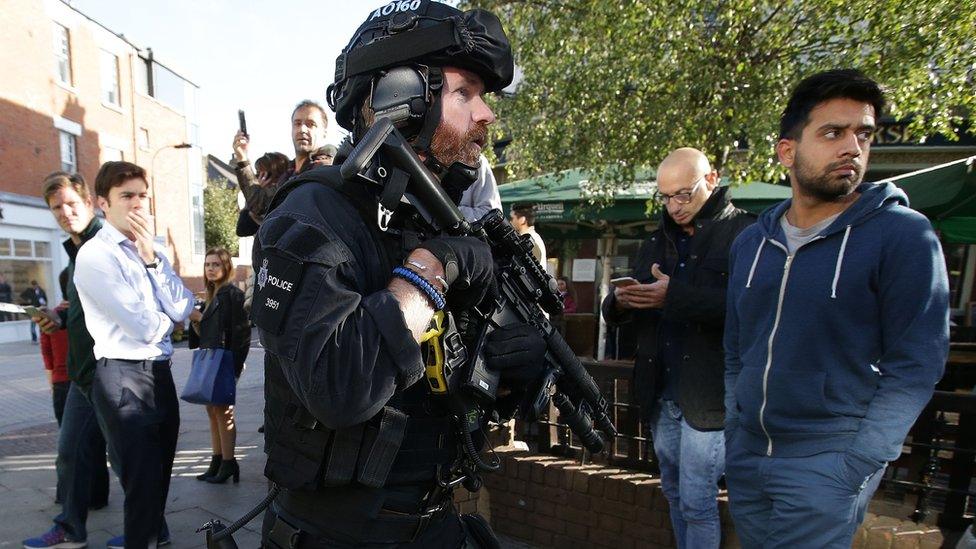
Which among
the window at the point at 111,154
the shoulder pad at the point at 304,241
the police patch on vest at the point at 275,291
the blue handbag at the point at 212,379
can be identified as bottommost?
the blue handbag at the point at 212,379

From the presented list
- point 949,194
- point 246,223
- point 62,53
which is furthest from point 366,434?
point 62,53

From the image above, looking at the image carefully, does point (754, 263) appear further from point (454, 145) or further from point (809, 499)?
point (454, 145)

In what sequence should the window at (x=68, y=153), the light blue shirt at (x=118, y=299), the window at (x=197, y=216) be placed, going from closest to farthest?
the light blue shirt at (x=118, y=299)
the window at (x=68, y=153)
the window at (x=197, y=216)

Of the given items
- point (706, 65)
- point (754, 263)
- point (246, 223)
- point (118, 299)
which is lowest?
point (118, 299)

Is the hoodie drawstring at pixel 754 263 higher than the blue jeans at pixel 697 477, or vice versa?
the hoodie drawstring at pixel 754 263

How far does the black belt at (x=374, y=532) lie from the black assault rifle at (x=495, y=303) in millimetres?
228

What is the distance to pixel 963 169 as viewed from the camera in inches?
159

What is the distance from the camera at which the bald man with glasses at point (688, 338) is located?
98.5 inches

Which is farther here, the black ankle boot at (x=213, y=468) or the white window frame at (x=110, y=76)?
the white window frame at (x=110, y=76)

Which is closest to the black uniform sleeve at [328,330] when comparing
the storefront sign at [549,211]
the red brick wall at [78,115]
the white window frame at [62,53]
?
the storefront sign at [549,211]

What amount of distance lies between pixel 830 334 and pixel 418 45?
63.1 inches

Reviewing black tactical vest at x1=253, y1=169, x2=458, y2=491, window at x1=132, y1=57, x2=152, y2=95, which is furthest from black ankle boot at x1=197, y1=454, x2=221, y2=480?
window at x1=132, y1=57, x2=152, y2=95

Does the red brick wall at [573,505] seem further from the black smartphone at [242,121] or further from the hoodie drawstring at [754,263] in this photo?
the black smartphone at [242,121]

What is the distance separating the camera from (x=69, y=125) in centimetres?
1902
